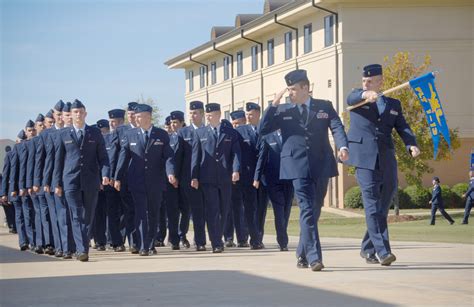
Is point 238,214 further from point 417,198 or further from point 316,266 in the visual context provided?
point 417,198

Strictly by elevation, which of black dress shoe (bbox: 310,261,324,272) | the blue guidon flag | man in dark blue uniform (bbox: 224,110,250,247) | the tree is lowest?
black dress shoe (bbox: 310,261,324,272)

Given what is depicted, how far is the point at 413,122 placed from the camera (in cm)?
3909

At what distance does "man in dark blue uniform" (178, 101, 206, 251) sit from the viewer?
58.5 ft

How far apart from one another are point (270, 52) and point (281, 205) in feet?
143

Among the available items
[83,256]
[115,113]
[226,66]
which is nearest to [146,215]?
[83,256]

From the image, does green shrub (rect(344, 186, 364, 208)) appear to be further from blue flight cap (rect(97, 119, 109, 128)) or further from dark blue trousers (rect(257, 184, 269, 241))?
dark blue trousers (rect(257, 184, 269, 241))

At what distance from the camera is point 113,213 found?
62.4ft

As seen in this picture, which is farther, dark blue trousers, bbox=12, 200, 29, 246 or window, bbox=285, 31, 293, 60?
window, bbox=285, 31, 293, 60

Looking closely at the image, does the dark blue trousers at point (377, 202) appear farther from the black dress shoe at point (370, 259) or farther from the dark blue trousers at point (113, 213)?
the dark blue trousers at point (113, 213)

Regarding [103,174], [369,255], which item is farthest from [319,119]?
[103,174]

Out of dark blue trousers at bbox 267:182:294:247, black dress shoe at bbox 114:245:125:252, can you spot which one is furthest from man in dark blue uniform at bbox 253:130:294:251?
black dress shoe at bbox 114:245:125:252

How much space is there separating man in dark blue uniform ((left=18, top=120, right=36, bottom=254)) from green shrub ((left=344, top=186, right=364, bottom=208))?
1177 inches

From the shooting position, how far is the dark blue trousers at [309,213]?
1274cm

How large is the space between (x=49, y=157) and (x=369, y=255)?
548 centimetres
